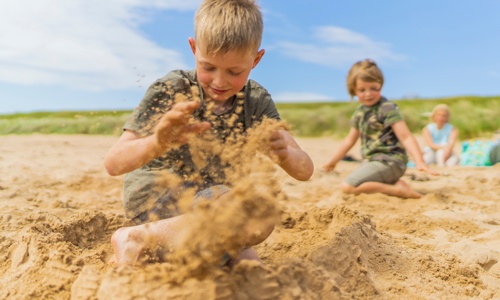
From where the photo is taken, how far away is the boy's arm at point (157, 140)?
1.89 metres

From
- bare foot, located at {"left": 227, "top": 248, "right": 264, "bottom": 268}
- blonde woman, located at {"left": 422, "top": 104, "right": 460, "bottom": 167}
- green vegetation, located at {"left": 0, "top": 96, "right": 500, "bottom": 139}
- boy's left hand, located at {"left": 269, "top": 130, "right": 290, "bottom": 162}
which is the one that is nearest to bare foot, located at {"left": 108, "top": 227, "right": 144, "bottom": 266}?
bare foot, located at {"left": 227, "top": 248, "right": 264, "bottom": 268}

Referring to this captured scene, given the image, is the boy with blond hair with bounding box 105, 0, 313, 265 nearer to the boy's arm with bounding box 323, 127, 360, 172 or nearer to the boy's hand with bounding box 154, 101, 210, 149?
the boy's hand with bounding box 154, 101, 210, 149

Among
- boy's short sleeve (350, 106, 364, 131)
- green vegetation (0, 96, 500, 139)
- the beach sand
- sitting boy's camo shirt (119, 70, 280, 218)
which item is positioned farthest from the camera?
green vegetation (0, 96, 500, 139)

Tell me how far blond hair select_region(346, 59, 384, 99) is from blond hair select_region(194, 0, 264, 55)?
286 centimetres

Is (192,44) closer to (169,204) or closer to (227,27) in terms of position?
(227,27)

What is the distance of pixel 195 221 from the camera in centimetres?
179

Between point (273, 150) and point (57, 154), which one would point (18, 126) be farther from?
point (273, 150)

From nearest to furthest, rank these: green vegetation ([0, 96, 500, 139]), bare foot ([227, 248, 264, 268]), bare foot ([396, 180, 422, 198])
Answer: bare foot ([227, 248, 264, 268]), bare foot ([396, 180, 422, 198]), green vegetation ([0, 96, 500, 139])

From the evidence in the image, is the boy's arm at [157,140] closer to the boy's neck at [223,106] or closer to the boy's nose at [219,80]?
the boy's nose at [219,80]

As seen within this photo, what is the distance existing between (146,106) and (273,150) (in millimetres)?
672

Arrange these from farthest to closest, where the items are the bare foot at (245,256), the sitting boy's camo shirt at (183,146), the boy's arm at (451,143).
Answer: the boy's arm at (451,143) → the sitting boy's camo shirt at (183,146) → the bare foot at (245,256)

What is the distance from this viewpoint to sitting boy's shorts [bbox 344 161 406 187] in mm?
4859

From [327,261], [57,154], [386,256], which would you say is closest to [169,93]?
[327,261]

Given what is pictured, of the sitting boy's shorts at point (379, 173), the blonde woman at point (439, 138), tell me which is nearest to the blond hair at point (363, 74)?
the sitting boy's shorts at point (379, 173)
